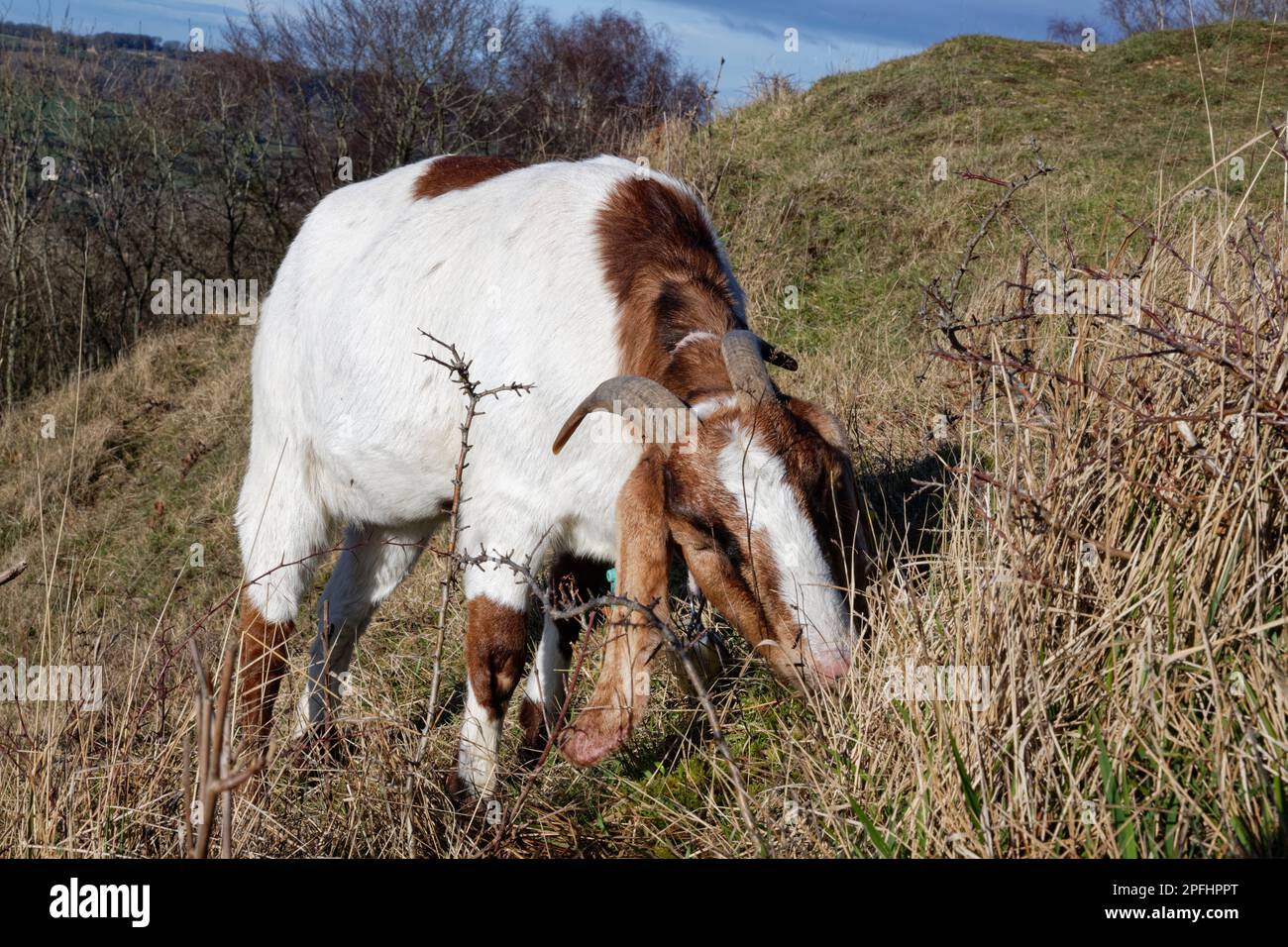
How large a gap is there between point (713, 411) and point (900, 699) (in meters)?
0.91

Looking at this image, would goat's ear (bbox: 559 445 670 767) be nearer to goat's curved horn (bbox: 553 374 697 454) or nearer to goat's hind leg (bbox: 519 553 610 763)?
goat's curved horn (bbox: 553 374 697 454)

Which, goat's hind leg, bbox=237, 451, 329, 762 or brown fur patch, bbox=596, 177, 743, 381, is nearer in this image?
brown fur patch, bbox=596, 177, 743, 381

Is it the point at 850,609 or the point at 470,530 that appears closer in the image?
the point at 850,609

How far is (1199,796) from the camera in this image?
2133mm

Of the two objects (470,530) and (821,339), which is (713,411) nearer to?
(470,530)

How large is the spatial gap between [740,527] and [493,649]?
1.10 metres

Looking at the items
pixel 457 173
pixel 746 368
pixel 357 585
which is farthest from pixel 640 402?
pixel 357 585

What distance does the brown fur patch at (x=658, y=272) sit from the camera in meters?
3.20

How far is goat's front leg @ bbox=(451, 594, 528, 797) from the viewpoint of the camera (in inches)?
132

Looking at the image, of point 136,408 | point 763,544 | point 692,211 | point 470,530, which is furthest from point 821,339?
point 136,408

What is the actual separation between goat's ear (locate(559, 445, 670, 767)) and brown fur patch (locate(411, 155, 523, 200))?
1705 millimetres

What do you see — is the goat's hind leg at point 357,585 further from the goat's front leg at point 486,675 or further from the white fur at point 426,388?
the goat's front leg at point 486,675

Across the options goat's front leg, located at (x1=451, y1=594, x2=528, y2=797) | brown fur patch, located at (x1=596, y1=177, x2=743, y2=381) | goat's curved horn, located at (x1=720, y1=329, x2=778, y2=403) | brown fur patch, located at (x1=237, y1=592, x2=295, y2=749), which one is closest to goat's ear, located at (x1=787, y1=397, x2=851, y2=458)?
goat's curved horn, located at (x1=720, y1=329, x2=778, y2=403)

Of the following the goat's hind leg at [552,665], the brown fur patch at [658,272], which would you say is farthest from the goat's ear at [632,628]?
the goat's hind leg at [552,665]
